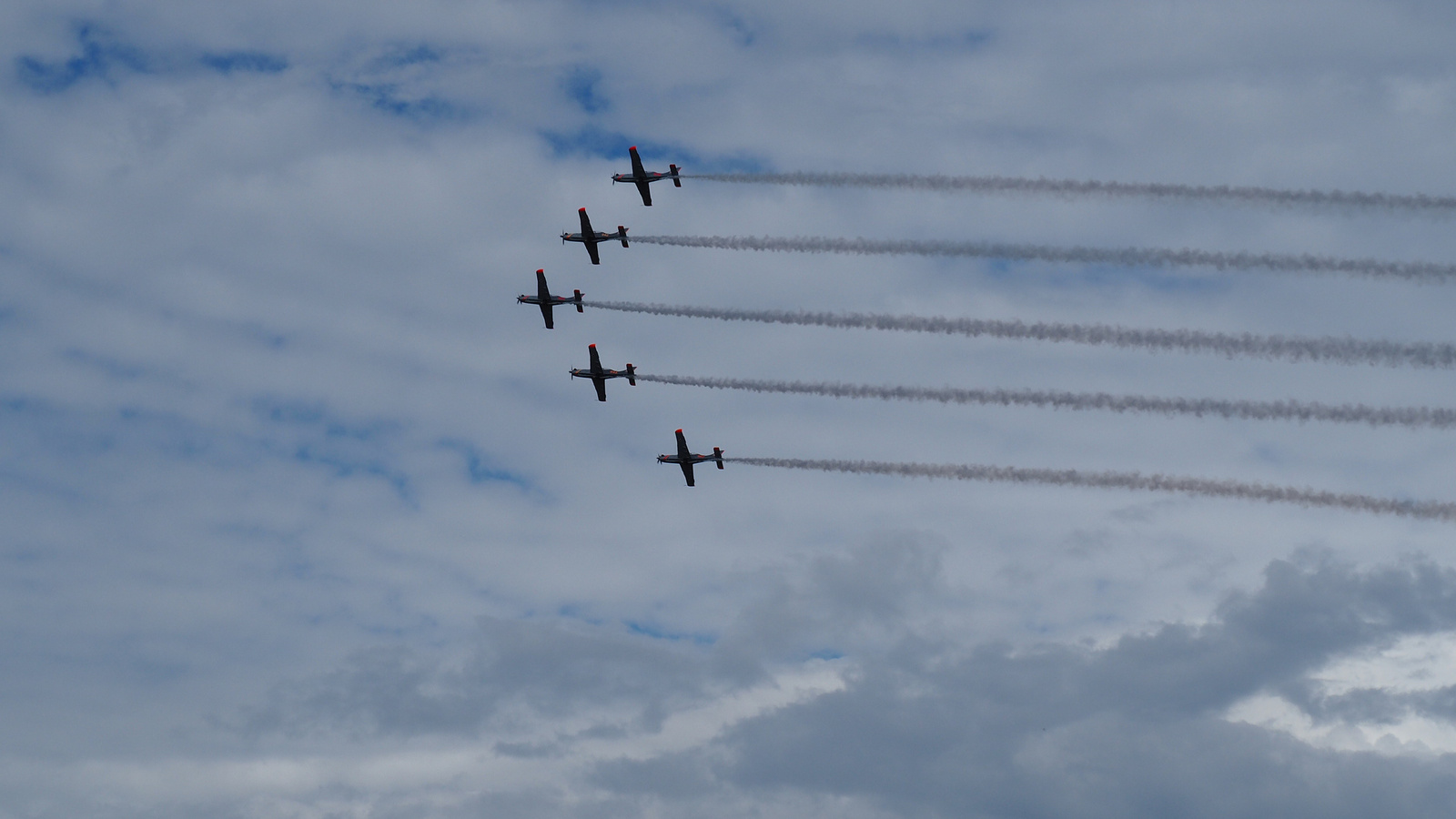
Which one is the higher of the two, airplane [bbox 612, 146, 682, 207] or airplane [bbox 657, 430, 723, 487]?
airplane [bbox 612, 146, 682, 207]

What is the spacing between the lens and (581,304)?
127 m

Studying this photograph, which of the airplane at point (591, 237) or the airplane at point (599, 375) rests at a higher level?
the airplane at point (591, 237)

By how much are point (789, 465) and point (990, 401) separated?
55.7 ft

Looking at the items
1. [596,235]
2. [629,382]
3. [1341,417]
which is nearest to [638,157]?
[596,235]

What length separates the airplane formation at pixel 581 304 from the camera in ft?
405

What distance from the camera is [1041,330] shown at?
9519cm

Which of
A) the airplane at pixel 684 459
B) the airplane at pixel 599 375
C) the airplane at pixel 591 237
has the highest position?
the airplane at pixel 591 237

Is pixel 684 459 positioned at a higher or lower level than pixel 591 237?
lower

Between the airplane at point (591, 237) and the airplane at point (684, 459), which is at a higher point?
the airplane at point (591, 237)

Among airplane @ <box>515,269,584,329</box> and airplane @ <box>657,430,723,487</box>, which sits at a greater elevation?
airplane @ <box>515,269,584,329</box>

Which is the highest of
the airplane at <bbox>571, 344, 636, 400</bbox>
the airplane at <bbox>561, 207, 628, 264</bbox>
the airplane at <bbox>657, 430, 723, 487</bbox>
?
the airplane at <bbox>561, 207, 628, 264</bbox>

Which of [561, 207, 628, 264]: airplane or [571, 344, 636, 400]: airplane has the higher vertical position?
[561, 207, 628, 264]: airplane

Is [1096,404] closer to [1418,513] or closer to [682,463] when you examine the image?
[1418,513]

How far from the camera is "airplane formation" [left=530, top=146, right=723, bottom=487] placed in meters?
123
